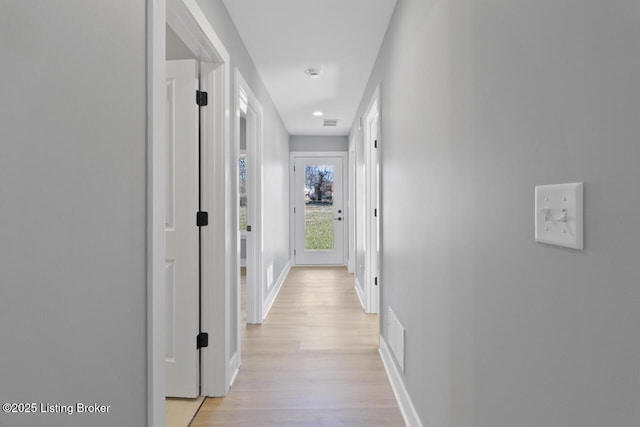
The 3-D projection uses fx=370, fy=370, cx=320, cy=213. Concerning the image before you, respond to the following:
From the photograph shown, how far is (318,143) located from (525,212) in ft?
19.6

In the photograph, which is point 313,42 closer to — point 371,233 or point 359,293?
point 371,233

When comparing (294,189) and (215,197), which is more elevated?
(294,189)

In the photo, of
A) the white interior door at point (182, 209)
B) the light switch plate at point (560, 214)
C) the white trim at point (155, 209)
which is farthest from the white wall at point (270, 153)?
the light switch plate at point (560, 214)

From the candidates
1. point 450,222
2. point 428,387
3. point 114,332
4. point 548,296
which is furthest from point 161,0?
point 428,387

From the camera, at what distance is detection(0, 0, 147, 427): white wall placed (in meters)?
0.75

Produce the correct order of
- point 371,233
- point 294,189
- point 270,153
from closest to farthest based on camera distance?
point 371,233
point 270,153
point 294,189

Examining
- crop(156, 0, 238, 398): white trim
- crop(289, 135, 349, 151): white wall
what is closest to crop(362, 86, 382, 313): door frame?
crop(156, 0, 238, 398): white trim

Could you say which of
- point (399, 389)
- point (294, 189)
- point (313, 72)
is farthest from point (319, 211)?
point (399, 389)

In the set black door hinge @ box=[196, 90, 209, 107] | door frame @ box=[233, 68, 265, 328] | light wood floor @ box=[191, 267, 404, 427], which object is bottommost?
light wood floor @ box=[191, 267, 404, 427]

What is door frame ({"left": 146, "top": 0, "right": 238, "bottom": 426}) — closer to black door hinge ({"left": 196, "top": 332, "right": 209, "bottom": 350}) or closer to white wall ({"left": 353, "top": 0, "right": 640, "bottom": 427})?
black door hinge ({"left": 196, "top": 332, "right": 209, "bottom": 350})

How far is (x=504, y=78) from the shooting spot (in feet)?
3.18

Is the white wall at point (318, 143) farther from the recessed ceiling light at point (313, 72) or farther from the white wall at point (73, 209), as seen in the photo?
the white wall at point (73, 209)

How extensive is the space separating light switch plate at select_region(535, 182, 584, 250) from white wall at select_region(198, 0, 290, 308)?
1855 millimetres

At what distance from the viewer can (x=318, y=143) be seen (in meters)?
6.68
